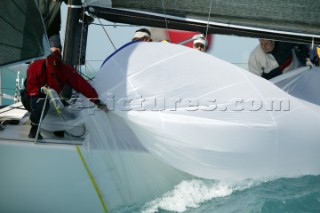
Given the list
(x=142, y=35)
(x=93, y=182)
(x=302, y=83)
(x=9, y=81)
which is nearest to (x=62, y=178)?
(x=93, y=182)

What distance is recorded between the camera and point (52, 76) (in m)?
3.49

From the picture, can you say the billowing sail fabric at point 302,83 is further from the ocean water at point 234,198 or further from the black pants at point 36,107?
the black pants at point 36,107

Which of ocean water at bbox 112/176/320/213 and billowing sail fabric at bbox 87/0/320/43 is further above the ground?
billowing sail fabric at bbox 87/0/320/43

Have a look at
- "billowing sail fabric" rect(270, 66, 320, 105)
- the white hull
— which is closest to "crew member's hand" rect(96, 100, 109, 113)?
the white hull

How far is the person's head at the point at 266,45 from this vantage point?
4.11 m

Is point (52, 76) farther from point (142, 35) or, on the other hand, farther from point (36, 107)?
point (142, 35)

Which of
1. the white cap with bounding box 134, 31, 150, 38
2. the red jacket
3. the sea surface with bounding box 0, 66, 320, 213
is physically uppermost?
the white cap with bounding box 134, 31, 150, 38

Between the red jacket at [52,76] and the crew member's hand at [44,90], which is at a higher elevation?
the red jacket at [52,76]

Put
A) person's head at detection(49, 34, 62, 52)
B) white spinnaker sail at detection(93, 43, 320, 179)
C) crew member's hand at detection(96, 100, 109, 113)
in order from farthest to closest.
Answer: person's head at detection(49, 34, 62, 52) < crew member's hand at detection(96, 100, 109, 113) < white spinnaker sail at detection(93, 43, 320, 179)

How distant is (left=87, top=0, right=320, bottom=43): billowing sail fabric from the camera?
12.6 ft

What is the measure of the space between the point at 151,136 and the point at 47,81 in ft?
2.43

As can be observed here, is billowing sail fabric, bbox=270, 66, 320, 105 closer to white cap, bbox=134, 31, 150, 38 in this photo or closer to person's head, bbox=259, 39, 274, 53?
person's head, bbox=259, 39, 274, 53

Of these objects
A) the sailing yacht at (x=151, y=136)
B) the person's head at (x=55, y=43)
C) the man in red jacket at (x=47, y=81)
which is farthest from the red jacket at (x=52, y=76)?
the person's head at (x=55, y=43)

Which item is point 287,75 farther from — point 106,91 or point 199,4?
point 106,91
